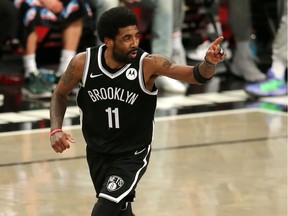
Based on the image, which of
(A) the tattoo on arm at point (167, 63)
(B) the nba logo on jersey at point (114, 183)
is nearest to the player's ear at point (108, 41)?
(A) the tattoo on arm at point (167, 63)

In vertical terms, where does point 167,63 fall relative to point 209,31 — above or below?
above

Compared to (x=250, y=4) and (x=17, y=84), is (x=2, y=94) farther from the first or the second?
(x=250, y=4)

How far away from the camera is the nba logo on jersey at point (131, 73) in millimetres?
4402

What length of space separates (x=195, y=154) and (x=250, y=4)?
391 cm

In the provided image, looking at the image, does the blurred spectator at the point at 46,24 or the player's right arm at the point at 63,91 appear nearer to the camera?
the player's right arm at the point at 63,91

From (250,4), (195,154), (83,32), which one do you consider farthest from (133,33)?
(250,4)

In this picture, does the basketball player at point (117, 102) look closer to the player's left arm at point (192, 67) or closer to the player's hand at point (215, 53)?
the player's left arm at point (192, 67)

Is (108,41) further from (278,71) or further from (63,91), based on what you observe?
(278,71)

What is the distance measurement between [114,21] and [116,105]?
1.31 ft

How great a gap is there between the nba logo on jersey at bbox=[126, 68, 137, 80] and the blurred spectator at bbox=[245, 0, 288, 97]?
457 cm

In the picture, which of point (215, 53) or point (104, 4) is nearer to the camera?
point (215, 53)

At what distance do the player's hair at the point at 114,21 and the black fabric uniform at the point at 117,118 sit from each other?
0.16 metres

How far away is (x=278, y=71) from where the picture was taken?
29.9ft

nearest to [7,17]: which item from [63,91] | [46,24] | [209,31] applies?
[46,24]
